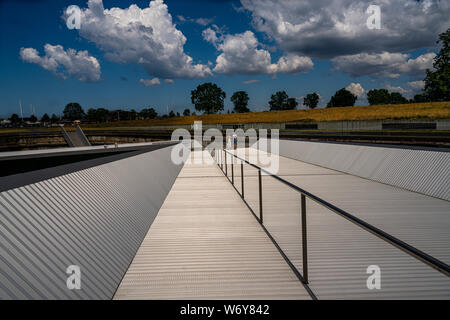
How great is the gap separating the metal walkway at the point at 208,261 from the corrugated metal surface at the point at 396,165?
5.24 metres

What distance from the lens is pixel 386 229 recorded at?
5.64 meters

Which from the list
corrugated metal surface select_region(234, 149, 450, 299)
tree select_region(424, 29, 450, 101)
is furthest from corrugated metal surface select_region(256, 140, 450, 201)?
tree select_region(424, 29, 450, 101)

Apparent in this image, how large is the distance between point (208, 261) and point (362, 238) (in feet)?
8.41

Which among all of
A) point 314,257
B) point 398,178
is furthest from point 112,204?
point 398,178

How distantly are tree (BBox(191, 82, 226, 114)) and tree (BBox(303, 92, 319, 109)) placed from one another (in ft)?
162

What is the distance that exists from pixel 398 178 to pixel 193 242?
7.37 meters

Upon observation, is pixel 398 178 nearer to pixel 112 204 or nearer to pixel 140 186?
pixel 140 186

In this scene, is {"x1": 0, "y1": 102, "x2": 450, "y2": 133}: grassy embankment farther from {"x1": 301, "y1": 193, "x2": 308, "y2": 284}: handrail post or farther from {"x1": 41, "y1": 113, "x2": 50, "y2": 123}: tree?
{"x1": 41, "y1": 113, "x2": 50, "y2": 123}: tree

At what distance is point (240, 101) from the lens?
14938cm

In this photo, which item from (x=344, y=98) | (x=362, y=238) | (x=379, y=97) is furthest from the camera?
(x=344, y=98)

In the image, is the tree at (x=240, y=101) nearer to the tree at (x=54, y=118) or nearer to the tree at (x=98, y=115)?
the tree at (x=98, y=115)

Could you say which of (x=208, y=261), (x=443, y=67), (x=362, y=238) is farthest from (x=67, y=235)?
(x=443, y=67)

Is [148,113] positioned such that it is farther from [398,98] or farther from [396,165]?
[396,165]

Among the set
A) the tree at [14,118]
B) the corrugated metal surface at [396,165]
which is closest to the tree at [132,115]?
the tree at [14,118]
